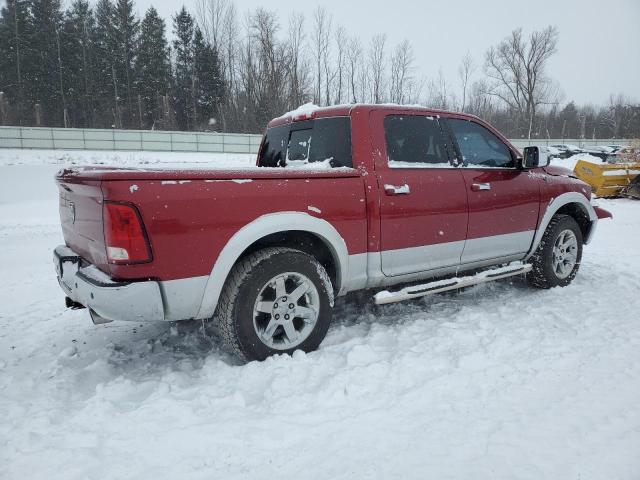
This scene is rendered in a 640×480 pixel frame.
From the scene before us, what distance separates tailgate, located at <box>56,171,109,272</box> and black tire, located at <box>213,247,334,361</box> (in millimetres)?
778

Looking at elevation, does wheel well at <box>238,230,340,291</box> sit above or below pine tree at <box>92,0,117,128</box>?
below

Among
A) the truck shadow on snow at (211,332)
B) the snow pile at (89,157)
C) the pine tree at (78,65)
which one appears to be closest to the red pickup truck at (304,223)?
the truck shadow on snow at (211,332)

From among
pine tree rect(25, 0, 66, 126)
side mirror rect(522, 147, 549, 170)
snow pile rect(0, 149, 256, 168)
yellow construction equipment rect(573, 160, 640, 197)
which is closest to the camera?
side mirror rect(522, 147, 549, 170)

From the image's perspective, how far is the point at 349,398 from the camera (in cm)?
261

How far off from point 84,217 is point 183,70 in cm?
4823

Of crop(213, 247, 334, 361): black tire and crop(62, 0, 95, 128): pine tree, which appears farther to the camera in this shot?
crop(62, 0, 95, 128): pine tree

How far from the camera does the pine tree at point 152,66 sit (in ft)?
144

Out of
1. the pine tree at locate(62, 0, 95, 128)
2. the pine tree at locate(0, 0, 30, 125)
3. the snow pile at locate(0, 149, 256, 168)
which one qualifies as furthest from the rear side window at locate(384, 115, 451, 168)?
the pine tree at locate(62, 0, 95, 128)

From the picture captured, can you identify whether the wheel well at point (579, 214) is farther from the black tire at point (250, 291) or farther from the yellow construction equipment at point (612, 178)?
the yellow construction equipment at point (612, 178)

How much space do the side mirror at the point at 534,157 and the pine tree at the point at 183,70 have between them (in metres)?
45.3

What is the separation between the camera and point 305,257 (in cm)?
304

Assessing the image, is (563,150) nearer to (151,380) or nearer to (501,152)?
(501,152)

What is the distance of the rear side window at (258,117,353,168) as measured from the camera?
3.46 m

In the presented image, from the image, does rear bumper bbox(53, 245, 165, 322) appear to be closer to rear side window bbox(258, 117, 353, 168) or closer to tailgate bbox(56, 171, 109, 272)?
tailgate bbox(56, 171, 109, 272)
